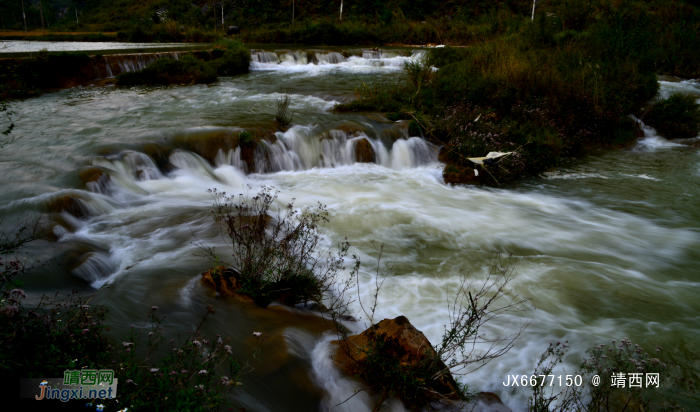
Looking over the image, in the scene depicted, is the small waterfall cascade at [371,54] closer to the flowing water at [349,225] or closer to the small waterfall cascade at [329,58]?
the small waterfall cascade at [329,58]

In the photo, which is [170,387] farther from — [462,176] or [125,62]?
[125,62]

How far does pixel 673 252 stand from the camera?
6.77 meters

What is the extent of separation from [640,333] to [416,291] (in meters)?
2.47

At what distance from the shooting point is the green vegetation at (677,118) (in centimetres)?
1272

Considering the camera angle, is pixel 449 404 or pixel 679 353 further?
pixel 679 353

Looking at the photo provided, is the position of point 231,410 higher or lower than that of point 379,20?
lower

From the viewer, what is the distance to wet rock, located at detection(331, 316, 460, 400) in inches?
141

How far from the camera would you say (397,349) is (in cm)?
371

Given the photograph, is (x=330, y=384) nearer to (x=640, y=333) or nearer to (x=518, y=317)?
(x=518, y=317)

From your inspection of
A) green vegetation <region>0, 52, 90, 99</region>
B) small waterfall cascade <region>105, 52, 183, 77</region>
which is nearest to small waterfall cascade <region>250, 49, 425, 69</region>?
small waterfall cascade <region>105, 52, 183, 77</region>

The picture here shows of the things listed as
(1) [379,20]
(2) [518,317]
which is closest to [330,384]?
(2) [518,317]

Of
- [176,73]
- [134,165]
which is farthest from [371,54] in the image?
[134,165]

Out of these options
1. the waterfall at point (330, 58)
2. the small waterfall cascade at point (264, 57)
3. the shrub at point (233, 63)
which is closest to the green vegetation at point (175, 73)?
the shrub at point (233, 63)

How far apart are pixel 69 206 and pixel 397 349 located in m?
5.70
